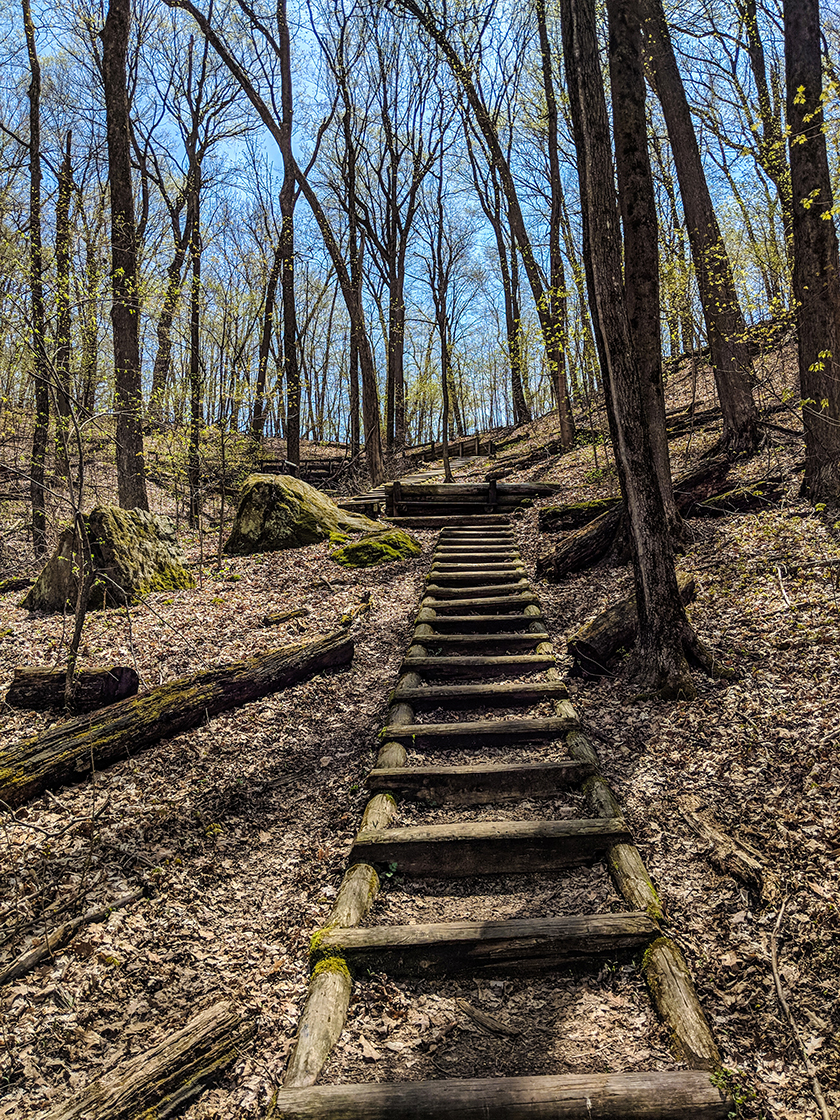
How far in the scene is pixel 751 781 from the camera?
10.6 feet

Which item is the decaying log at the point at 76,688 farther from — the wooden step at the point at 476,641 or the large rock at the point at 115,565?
the wooden step at the point at 476,641

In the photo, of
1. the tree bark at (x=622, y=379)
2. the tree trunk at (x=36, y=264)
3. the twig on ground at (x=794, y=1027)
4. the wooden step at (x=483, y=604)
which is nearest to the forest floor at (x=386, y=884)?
the twig on ground at (x=794, y=1027)

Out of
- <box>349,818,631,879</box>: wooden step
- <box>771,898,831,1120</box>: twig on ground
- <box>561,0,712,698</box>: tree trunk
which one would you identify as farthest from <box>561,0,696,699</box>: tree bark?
<box>771,898,831,1120</box>: twig on ground

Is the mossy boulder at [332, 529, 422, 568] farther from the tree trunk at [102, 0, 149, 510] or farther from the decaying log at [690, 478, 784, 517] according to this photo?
the decaying log at [690, 478, 784, 517]

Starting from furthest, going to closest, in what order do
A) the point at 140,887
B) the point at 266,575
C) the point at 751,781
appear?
1. the point at 266,575
2. the point at 751,781
3. the point at 140,887

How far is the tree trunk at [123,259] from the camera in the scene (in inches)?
338

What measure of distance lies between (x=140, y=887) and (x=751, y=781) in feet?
10.6

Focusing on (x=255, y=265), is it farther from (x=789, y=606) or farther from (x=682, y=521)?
(x=789, y=606)

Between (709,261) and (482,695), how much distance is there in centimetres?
709

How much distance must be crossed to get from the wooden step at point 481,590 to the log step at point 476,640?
48.6 inches

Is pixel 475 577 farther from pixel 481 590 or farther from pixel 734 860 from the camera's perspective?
pixel 734 860

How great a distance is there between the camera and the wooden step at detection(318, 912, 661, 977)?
7.89ft

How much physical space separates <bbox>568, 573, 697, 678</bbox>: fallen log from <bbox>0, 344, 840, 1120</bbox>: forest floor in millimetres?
195

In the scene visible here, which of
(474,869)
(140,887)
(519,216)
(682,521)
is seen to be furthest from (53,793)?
(519,216)
